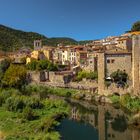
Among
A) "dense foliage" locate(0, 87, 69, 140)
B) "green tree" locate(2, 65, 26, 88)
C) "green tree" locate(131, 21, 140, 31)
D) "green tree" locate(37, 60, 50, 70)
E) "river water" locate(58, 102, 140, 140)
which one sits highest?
"green tree" locate(131, 21, 140, 31)

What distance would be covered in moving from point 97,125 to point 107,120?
1.44 m

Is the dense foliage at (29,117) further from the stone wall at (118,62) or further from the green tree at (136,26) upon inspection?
the green tree at (136,26)

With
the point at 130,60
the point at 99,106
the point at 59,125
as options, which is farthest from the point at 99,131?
the point at 130,60

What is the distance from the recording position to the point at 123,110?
1091 inches

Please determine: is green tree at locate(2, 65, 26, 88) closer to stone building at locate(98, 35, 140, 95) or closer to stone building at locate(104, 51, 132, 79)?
stone building at locate(98, 35, 140, 95)

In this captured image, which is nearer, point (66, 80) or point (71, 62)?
point (66, 80)

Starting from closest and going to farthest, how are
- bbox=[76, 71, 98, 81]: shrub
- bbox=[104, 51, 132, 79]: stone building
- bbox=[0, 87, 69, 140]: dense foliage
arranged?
bbox=[0, 87, 69, 140]: dense foliage → bbox=[104, 51, 132, 79]: stone building → bbox=[76, 71, 98, 81]: shrub

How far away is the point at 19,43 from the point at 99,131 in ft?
243

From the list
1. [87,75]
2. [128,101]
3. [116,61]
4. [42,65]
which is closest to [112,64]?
[116,61]

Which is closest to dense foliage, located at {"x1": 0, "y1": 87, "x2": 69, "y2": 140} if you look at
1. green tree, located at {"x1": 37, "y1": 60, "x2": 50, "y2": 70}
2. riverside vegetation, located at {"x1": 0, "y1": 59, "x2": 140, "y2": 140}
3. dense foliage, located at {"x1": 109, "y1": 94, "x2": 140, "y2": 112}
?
riverside vegetation, located at {"x1": 0, "y1": 59, "x2": 140, "y2": 140}

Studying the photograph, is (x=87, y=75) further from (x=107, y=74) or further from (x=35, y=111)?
(x=35, y=111)

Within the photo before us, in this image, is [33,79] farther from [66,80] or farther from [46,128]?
[46,128]

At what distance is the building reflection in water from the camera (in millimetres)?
20922

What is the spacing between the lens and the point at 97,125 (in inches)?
938
